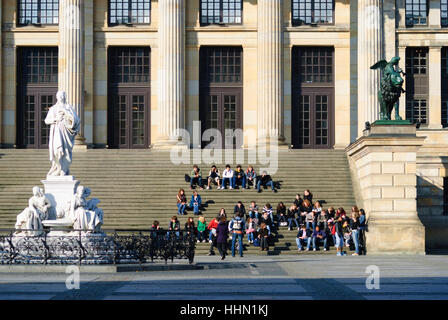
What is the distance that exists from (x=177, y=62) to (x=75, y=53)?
5.35 meters

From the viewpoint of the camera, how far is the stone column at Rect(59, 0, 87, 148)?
49812 millimetres

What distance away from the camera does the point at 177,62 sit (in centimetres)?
5050

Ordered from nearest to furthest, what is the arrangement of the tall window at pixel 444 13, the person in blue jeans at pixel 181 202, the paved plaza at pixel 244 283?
the paved plaza at pixel 244 283 → the person in blue jeans at pixel 181 202 → the tall window at pixel 444 13

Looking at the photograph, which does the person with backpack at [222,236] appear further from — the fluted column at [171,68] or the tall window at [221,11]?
the tall window at [221,11]

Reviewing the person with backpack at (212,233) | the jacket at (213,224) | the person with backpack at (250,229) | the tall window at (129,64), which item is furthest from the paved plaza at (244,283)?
the tall window at (129,64)

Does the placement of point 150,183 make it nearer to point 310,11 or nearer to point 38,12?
point 38,12

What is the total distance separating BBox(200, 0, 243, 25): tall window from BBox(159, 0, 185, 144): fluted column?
311 cm

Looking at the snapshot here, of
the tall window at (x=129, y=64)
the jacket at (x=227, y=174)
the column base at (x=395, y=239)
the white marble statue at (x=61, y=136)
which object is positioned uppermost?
the tall window at (x=129, y=64)

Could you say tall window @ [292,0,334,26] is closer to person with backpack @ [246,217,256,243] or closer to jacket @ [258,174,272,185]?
jacket @ [258,174,272,185]

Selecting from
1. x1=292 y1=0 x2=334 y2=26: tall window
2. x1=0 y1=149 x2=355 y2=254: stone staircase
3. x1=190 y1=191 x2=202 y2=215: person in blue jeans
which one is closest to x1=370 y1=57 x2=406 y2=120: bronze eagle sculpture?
x1=0 y1=149 x2=355 y2=254: stone staircase

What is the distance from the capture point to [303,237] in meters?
36.7

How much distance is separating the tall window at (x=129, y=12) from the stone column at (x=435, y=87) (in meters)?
15.9

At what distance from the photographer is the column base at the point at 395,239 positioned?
37.9 meters
